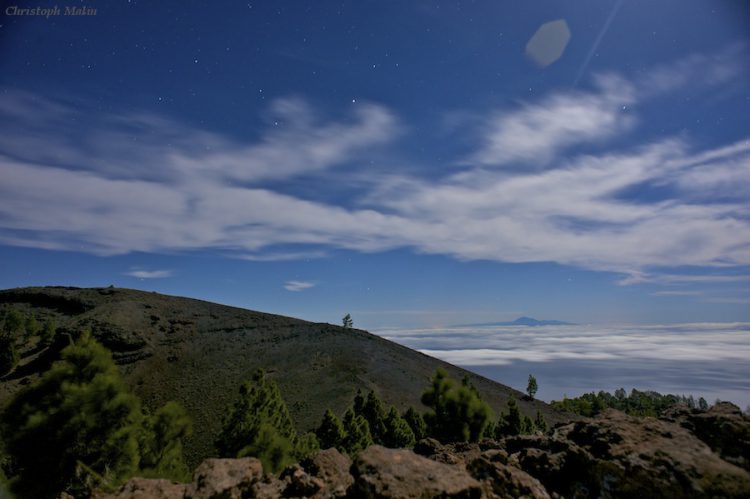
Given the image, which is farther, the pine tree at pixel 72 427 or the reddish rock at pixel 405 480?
the pine tree at pixel 72 427

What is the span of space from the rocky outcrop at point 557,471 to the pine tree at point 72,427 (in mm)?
17978

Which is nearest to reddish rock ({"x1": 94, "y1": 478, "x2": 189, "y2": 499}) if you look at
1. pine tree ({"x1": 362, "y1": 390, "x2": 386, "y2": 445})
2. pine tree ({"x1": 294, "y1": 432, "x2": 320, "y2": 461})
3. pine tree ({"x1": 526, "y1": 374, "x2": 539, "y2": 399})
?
pine tree ({"x1": 294, "y1": 432, "x2": 320, "y2": 461})

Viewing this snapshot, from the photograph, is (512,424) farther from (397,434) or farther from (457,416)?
(397,434)

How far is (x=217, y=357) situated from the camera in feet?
343

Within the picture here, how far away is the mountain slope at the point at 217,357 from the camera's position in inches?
3142

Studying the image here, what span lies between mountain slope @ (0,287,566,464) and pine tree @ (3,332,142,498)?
138 feet

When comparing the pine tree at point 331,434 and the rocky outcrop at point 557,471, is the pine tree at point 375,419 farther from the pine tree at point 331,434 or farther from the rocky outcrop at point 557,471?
the rocky outcrop at point 557,471

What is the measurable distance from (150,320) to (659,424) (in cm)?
14450

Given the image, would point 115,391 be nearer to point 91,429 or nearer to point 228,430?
point 91,429

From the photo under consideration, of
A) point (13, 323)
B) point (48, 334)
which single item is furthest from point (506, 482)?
point (13, 323)

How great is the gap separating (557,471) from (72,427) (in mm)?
24547

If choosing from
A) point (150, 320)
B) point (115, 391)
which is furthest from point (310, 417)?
point (150, 320)

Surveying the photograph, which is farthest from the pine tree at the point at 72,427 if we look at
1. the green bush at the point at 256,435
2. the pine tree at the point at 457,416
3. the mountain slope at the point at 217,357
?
the mountain slope at the point at 217,357

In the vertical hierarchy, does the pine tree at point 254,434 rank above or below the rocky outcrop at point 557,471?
below
